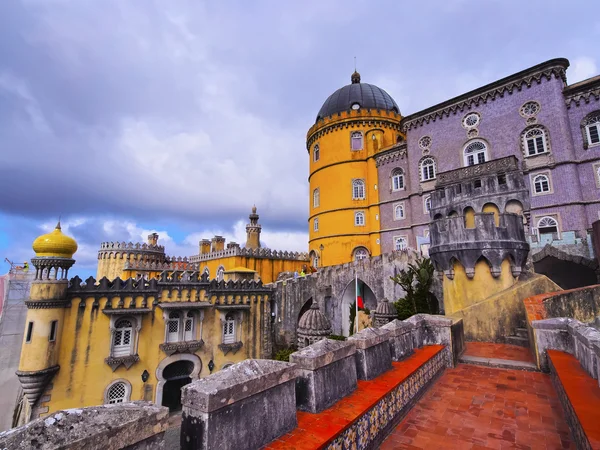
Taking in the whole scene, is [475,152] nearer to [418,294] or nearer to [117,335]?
[418,294]

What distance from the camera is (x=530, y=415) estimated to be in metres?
3.81

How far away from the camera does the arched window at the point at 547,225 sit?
16.8 meters

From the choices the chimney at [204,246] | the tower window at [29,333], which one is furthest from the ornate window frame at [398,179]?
the tower window at [29,333]

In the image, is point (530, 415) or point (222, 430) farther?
point (530, 415)

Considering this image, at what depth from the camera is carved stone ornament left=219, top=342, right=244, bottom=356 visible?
17.6m

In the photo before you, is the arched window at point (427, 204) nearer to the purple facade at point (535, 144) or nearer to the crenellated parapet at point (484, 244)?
the purple facade at point (535, 144)

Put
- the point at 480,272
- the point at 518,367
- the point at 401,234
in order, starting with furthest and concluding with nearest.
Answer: the point at 401,234
the point at 480,272
the point at 518,367

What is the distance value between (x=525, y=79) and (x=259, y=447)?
75.6 feet

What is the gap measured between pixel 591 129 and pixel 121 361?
86.7 ft

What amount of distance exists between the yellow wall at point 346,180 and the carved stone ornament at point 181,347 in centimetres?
1239

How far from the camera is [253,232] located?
2942 cm

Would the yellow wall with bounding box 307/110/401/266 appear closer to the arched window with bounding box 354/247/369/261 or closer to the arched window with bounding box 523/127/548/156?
the arched window with bounding box 354/247/369/261

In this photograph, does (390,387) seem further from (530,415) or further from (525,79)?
(525,79)

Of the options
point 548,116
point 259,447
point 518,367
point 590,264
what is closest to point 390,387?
point 259,447
